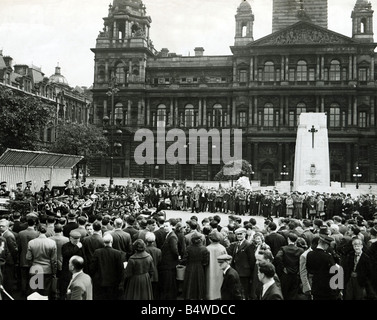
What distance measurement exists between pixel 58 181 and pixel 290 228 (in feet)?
65.3

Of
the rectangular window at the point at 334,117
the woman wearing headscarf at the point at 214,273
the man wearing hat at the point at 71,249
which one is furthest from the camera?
the rectangular window at the point at 334,117

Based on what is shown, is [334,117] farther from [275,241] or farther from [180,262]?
[180,262]

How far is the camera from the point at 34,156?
2473 centimetres

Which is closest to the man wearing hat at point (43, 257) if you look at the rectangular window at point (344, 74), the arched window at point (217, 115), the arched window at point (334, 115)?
the arched window at point (217, 115)

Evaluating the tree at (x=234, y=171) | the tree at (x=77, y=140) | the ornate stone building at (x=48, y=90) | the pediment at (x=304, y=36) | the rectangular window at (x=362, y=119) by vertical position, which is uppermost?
the pediment at (x=304, y=36)

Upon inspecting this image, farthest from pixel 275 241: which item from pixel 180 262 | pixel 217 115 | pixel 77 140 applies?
pixel 217 115

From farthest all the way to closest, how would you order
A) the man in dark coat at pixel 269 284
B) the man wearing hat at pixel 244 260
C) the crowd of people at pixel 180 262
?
the man wearing hat at pixel 244 260
the crowd of people at pixel 180 262
the man in dark coat at pixel 269 284

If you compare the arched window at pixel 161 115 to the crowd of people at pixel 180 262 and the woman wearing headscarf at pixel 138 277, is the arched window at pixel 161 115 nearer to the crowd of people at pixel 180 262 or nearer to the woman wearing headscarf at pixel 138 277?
the crowd of people at pixel 180 262

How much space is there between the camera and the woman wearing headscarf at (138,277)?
7754 millimetres

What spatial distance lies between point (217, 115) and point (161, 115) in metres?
7.68

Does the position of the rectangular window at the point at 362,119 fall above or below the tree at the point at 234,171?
above

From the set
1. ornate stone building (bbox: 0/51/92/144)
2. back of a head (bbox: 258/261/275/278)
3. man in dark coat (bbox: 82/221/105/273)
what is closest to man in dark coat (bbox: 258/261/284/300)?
back of a head (bbox: 258/261/275/278)

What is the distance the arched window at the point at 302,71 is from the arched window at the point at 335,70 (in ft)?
10.3
